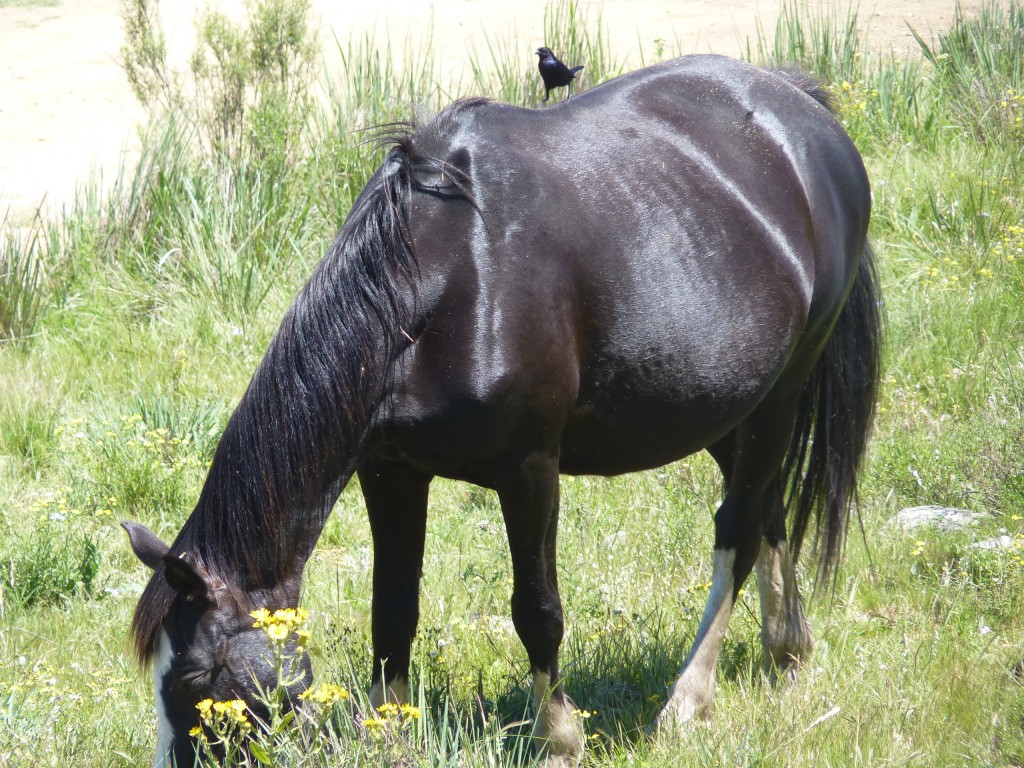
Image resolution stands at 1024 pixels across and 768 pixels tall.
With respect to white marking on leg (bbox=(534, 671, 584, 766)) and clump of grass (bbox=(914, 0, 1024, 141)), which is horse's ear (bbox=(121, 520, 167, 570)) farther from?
clump of grass (bbox=(914, 0, 1024, 141))

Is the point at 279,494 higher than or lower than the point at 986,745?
higher

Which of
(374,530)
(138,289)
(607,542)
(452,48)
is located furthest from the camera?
(452,48)

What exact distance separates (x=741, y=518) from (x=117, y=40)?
14.0 meters

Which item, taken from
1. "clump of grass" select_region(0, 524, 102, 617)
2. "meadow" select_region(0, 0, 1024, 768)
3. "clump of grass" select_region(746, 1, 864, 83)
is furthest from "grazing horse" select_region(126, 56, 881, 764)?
"clump of grass" select_region(746, 1, 864, 83)

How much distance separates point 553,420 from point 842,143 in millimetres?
1691

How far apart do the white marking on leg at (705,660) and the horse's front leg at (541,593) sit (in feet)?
1.10

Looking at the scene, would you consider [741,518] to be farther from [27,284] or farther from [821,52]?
[821,52]

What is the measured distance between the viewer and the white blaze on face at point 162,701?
2.43 metres

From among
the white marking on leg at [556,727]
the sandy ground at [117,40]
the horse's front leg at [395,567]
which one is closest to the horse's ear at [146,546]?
the horse's front leg at [395,567]

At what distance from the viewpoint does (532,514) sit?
9.46 ft

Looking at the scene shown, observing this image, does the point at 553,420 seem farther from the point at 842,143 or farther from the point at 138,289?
the point at 138,289

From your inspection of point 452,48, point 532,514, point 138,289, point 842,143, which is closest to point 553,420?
point 532,514

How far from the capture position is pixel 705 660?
11.4 feet

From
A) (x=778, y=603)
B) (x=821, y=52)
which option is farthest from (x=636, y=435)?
(x=821, y=52)
